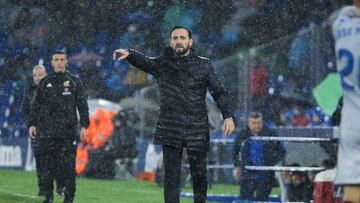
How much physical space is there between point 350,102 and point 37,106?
24.5ft

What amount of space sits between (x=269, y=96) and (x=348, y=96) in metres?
12.5

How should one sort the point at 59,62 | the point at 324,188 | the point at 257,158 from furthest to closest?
the point at 257,158 → the point at 59,62 → the point at 324,188

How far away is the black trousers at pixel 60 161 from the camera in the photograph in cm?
1259

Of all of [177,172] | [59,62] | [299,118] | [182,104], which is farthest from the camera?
[299,118]

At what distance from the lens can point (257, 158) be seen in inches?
579

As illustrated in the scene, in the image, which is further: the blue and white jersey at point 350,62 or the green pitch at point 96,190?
the green pitch at point 96,190

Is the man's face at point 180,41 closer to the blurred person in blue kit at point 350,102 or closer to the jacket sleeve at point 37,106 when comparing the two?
the jacket sleeve at point 37,106

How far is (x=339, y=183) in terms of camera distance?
19.5 feet

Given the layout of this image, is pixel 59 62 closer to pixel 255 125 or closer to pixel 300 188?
pixel 255 125

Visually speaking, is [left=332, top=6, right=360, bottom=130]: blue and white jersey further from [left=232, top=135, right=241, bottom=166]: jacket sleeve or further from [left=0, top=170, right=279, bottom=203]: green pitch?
[left=232, top=135, right=241, bottom=166]: jacket sleeve

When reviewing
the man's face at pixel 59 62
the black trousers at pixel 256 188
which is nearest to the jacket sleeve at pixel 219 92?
the man's face at pixel 59 62

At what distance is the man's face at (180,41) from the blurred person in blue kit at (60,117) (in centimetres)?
260

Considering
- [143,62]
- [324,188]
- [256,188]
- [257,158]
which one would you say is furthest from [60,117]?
[256,188]

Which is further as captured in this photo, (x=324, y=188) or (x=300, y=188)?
(x=300, y=188)
